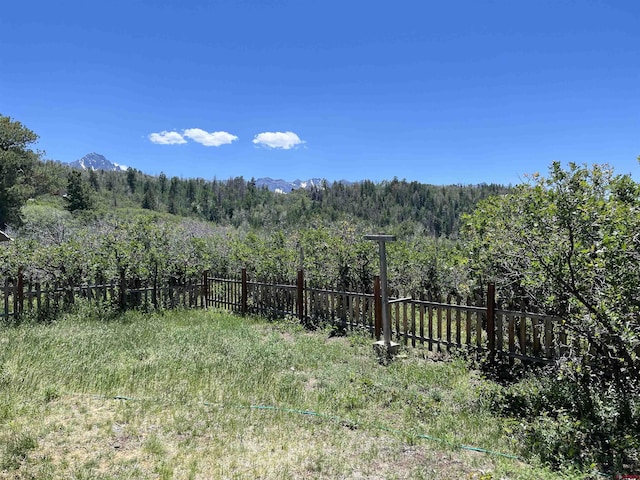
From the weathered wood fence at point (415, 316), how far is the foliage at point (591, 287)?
53cm

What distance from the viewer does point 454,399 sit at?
4.79 metres

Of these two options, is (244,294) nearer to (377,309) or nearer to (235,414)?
(377,309)

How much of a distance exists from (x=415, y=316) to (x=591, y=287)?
4.03 meters

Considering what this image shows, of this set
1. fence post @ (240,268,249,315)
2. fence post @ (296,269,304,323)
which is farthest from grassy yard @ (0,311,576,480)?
fence post @ (240,268,249,315)

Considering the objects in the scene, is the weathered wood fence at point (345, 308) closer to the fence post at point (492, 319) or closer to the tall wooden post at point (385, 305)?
the fence post at point (492, 319)

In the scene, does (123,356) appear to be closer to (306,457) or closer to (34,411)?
(34,411)

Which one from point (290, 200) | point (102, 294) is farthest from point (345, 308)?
point (290, 200)

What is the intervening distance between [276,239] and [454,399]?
10.8 metres

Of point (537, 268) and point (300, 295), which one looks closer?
point (537, 268)

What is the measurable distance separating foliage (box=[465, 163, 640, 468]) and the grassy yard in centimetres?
78

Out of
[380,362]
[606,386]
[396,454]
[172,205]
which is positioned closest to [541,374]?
[606,386]

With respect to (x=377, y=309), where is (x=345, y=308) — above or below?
below

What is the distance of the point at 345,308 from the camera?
8586 millimetres

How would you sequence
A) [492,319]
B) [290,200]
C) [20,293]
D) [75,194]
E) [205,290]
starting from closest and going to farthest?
[492,319], [20,293], [205,290], [75,194], [290,200]
